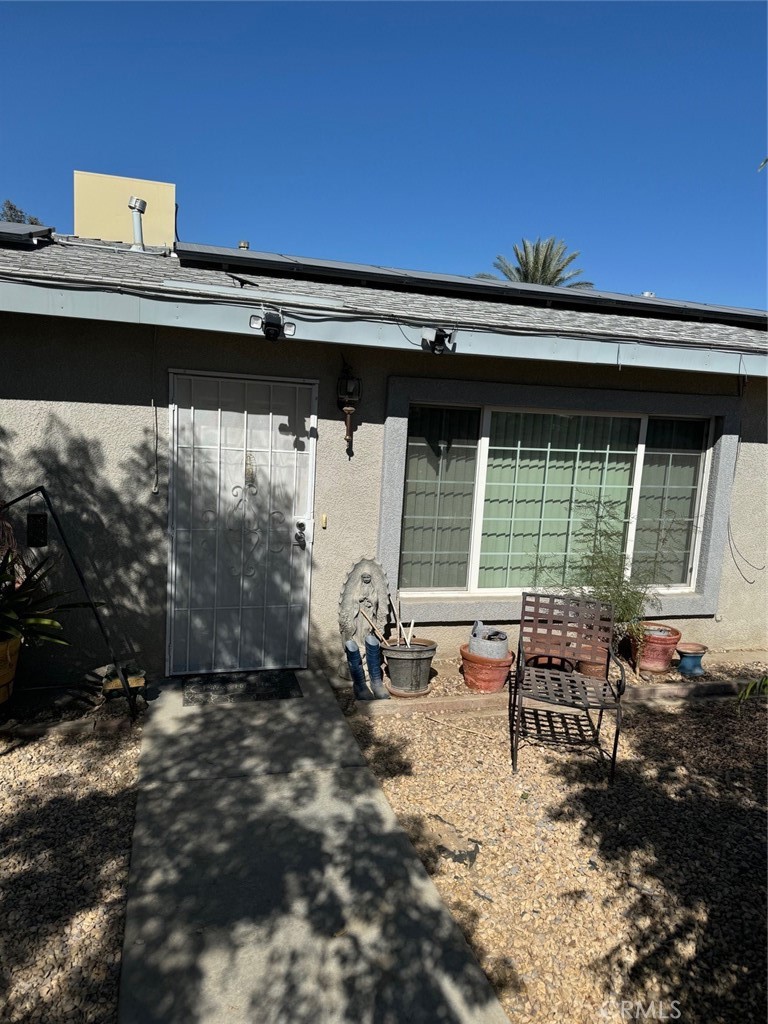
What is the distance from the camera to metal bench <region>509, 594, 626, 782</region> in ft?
15.4

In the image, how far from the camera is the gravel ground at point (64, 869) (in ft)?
8.14

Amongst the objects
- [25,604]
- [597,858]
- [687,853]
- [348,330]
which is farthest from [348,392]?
[687,853]

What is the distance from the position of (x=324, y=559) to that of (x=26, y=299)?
2958 millimetres

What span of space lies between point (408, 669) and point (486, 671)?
27.7 inches

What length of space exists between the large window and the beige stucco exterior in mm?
13666

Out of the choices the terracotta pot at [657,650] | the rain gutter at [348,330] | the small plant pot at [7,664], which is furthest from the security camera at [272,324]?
the terracotta pot at [657,650]

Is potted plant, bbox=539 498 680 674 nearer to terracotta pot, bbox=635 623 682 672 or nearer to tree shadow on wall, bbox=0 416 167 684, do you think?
terracotta pot, bbox=635 623 682 672

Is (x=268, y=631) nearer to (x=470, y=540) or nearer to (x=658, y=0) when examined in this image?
(x=470, y=540)

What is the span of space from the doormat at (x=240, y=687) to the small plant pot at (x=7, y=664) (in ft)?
4.00

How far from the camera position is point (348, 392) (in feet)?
17.5

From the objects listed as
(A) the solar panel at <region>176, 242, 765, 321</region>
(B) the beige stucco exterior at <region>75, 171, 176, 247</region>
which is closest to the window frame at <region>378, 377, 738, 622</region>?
(A) the solar panel at <region>176, 242, 765, 321</region>

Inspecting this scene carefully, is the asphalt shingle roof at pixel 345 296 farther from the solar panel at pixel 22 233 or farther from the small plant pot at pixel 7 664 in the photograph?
the small plant pot at pixel 7 664

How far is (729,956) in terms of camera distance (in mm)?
2811

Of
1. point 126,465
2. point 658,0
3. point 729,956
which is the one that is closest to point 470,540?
point 126,465
